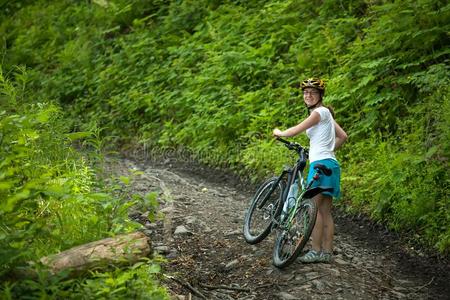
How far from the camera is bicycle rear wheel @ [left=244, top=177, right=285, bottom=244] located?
7035mm

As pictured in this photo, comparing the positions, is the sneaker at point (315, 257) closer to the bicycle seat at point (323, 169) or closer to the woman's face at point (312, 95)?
the bicycle seat at point (323, 169)

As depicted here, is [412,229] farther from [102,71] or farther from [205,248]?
[102,71]

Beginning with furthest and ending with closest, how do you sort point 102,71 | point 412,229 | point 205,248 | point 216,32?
1. point 102,71
2. point 216,32
3. point 412,229
4. point 205,248

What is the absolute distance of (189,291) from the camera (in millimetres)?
5758

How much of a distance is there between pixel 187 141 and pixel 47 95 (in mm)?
5590

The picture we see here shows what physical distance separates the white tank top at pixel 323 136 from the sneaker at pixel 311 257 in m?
1.03

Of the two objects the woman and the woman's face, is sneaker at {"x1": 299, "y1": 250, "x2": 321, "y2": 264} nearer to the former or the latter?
the woman

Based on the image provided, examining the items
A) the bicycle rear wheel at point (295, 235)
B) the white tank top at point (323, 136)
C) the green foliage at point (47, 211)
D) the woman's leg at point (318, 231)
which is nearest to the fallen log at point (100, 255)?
the green foliage at point (47, 211)

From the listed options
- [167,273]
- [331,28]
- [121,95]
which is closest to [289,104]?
[331,28]

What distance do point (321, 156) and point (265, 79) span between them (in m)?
6.50

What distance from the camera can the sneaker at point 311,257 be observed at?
6.44m

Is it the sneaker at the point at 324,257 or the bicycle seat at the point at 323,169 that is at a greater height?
the bicycle seat at the point at 323,169

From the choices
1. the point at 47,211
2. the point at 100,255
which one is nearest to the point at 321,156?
the point at 100,255

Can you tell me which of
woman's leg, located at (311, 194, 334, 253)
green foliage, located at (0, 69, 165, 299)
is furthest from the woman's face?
green foliage, located at (0, 69, 165, 299)
